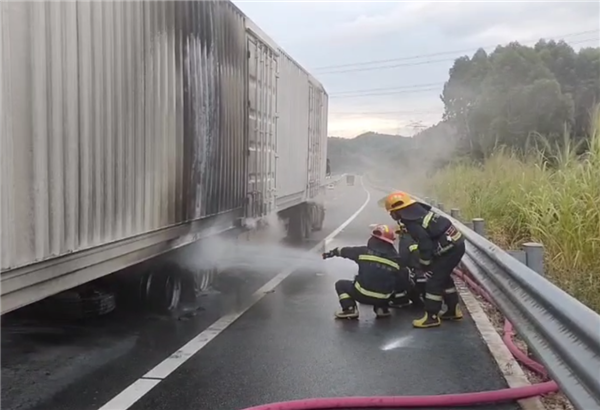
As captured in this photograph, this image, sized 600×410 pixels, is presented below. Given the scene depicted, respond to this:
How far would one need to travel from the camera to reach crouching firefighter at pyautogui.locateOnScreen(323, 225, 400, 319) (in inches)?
268

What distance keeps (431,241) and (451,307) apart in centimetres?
89

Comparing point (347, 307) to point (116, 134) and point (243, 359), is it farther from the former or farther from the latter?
point (116, 134)

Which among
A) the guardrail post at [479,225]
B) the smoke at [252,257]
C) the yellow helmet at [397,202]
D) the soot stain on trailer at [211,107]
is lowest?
the smoke at [252,257]

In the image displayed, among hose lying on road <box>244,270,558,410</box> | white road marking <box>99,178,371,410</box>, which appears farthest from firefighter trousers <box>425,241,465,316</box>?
hose lying on road <box>244,270,558,410</box>

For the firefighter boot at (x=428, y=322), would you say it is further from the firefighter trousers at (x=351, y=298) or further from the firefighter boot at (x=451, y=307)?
the firefighter trousers at (x=351, y=298)

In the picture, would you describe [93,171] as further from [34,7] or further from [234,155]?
[234,155]

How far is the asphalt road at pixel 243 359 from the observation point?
4.64 metres

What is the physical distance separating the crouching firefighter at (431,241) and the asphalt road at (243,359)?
38cm

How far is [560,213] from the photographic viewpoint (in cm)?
673

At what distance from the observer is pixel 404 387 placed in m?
4.74

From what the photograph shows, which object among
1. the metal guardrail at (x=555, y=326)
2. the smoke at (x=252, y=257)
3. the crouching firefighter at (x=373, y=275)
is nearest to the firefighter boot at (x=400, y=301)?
the crouching firefighter at (x=373, y=275)

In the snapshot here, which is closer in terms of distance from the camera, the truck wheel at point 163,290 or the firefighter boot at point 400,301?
the truck wheel at point 163,290

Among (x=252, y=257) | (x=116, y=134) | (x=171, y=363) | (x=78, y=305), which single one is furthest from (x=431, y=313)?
(x=252, y=257)

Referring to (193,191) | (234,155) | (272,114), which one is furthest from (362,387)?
(272,114)
